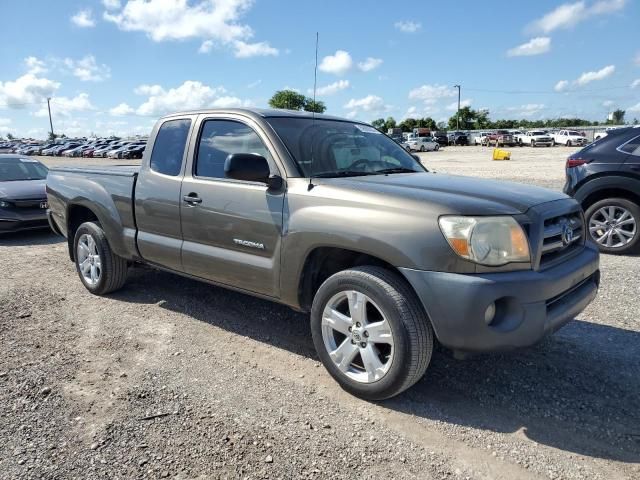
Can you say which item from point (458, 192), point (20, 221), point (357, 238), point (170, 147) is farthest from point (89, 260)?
point (20, 221)

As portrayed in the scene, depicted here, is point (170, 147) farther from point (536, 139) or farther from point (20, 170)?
point (536, 139)

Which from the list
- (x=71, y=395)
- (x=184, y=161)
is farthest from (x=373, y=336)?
(x=184, y=161)

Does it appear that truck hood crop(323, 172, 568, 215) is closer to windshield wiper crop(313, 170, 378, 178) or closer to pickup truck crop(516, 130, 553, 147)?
windshield wiper crop(313, 170, 378, 178)

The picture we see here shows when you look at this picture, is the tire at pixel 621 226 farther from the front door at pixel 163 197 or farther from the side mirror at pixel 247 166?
the front door at pixel 163 197

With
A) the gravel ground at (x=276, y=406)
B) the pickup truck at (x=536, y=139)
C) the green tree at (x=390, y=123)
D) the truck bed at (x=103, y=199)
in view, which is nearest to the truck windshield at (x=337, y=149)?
the gravel ground at (x=276, y=406)

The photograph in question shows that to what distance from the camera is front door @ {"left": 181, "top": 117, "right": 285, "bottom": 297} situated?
3.54 meters

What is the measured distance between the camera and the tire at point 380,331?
9.45ft

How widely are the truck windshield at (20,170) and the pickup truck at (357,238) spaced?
6222 millimetres

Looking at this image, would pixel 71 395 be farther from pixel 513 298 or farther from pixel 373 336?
pixel 513 298

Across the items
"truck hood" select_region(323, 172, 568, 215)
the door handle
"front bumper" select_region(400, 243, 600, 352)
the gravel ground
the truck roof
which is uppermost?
the truck roof

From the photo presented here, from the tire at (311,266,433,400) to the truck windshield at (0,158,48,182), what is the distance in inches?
338

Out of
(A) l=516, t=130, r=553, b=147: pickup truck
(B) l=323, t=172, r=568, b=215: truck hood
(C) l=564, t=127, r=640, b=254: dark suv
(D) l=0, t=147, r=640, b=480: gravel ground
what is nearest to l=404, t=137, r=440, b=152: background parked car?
(A) l=516, t=130, r=553, b=147: pickup truck

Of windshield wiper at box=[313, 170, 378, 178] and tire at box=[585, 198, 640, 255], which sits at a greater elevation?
windshield wiper at box=[313, 170, 378, 178]

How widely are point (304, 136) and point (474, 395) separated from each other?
2173 mm
